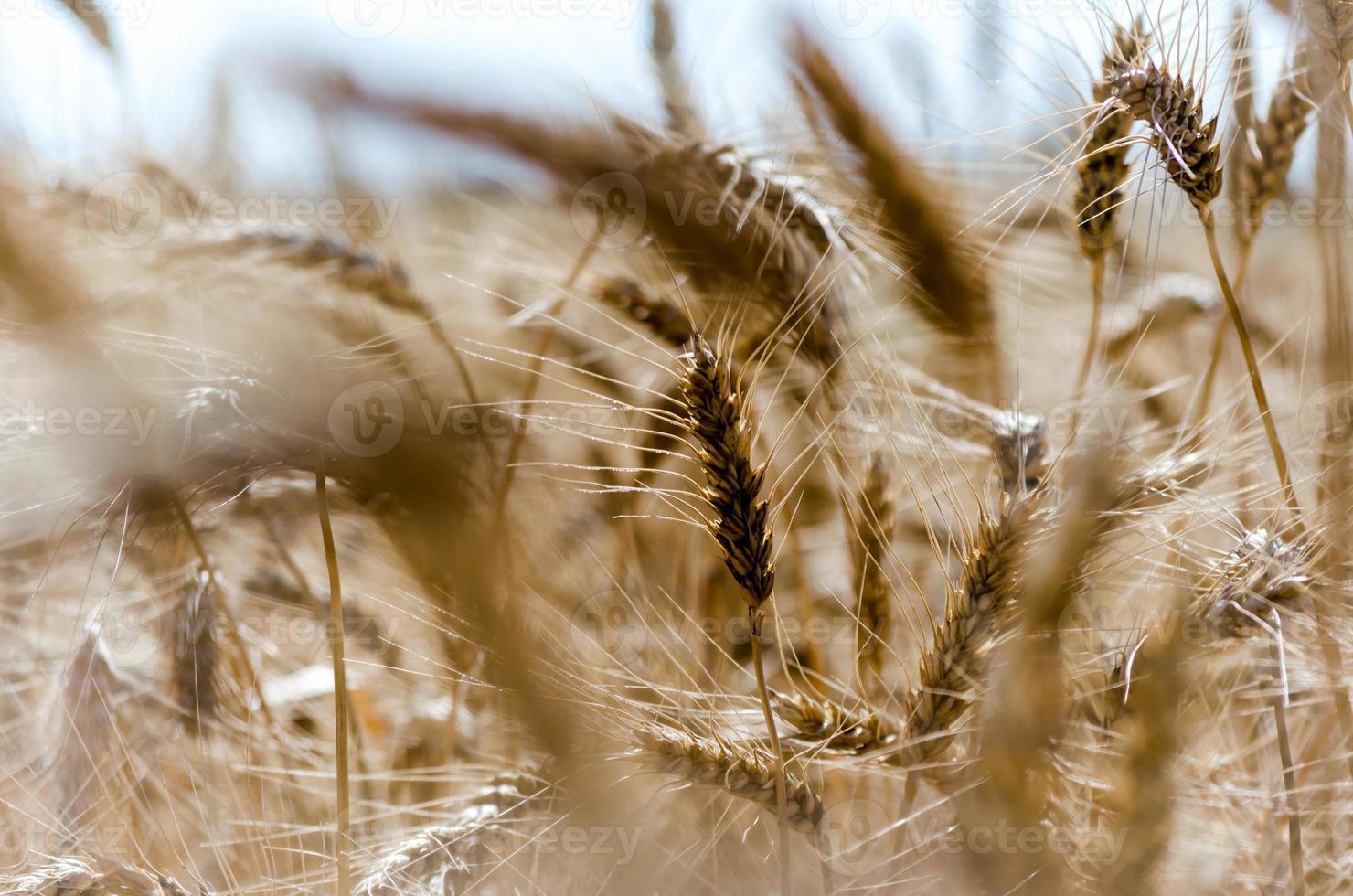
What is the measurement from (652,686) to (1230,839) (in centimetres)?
59

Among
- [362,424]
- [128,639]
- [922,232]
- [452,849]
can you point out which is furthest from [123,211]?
[922,232]

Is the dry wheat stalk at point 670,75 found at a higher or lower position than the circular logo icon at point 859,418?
higher

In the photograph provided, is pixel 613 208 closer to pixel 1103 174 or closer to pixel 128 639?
pixel 1103 174

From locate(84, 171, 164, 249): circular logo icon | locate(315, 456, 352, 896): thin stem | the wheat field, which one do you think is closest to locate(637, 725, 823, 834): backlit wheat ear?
the wheat field

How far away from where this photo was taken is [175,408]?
62 centimetres

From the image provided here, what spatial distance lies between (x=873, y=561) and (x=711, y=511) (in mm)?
176

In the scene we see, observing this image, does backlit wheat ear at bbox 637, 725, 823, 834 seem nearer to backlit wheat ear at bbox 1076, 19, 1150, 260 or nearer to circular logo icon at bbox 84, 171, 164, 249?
backlit wheat ear at bbox 1076, 19, 1150, 260

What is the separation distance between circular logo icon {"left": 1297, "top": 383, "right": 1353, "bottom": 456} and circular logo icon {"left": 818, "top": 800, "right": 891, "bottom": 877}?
0.48 m

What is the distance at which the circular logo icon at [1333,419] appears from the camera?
575mm

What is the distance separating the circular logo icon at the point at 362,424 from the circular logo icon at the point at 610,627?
250mm

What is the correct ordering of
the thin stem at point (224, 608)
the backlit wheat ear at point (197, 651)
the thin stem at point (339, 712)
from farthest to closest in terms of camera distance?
the backlit wheat ear at point (197, 651), the thin stem at point (224, 608), the thin stem at point (339, 712)

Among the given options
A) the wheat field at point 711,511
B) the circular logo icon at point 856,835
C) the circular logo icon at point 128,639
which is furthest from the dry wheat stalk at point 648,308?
the circular logo icon at point 128,639

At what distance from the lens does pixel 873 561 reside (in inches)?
28.7

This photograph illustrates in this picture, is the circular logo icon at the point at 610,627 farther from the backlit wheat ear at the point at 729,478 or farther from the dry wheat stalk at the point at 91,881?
the dry wheat stalk at the point at 91,881
